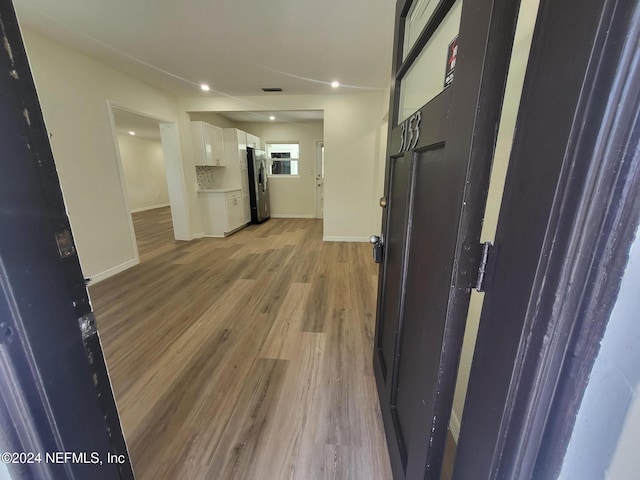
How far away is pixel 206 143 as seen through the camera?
15.7 ft

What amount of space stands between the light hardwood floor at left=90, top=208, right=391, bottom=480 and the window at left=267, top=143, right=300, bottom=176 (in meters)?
4.39

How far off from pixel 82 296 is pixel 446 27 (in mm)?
1151

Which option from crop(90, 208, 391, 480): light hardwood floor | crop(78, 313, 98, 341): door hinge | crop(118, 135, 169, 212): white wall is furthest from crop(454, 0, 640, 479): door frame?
crop(118, 135, 169, 212): white wall

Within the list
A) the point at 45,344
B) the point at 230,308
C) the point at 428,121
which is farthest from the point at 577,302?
the point at 230,308

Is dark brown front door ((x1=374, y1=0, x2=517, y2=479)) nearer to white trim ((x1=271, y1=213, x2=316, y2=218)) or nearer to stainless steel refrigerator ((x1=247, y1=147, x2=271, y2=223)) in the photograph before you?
stainless steel refrigerator ((x1=247, y1=147, x2=271, y2=223))

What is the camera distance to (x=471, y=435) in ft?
1.81

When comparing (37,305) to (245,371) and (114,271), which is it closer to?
(245,371)

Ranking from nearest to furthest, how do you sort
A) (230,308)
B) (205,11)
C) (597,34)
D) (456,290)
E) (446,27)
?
(597,34) < (456,290) < (446,27) < (205,11) < (230,308)

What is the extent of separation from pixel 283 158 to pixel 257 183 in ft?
4.62

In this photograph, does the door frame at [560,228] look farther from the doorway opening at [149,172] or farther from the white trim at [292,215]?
the white trim at [292,215]

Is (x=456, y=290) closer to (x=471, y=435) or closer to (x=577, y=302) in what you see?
(x=577, y=302)

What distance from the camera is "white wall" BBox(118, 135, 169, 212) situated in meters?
8.25

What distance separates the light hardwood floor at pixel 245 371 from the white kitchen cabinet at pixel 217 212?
71.9 inches

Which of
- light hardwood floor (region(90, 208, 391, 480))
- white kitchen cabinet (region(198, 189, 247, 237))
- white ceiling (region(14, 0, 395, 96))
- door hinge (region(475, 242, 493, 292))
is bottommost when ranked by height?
light hardwood floor (region(90, 208, 391, 480))
